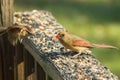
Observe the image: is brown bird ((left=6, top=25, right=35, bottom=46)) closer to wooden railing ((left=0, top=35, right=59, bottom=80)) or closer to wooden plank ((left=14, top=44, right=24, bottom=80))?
wooden railing ((left=0, top=35, right=59, bottom=80))

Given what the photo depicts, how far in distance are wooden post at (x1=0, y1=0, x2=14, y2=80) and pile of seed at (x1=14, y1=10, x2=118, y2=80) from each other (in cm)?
15

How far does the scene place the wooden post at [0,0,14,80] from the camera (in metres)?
4.65

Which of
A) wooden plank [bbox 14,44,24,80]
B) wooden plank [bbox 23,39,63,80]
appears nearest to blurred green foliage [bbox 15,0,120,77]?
wooden plank [bbox 14,44,24,80]

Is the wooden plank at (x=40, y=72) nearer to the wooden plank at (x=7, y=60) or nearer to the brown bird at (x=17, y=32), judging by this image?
the brown bird at (x=17, y=32)

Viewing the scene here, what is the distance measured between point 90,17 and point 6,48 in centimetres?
653

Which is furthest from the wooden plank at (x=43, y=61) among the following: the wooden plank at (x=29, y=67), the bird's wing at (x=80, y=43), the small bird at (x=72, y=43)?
the bird's wing at (x=80, y=43)

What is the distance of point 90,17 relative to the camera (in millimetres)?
11234

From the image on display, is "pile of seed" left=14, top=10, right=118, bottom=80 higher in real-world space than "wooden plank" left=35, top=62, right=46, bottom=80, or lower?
higher

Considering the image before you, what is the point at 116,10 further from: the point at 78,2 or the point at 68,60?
the point at 68,60

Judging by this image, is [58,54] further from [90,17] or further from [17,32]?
[90,17]

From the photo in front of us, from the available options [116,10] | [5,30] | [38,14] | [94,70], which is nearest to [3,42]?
[5,30]

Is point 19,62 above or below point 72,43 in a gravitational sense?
below

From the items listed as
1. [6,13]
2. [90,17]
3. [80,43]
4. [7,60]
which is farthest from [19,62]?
[90,17]

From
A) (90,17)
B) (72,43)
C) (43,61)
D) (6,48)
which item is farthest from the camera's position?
(90,17)
